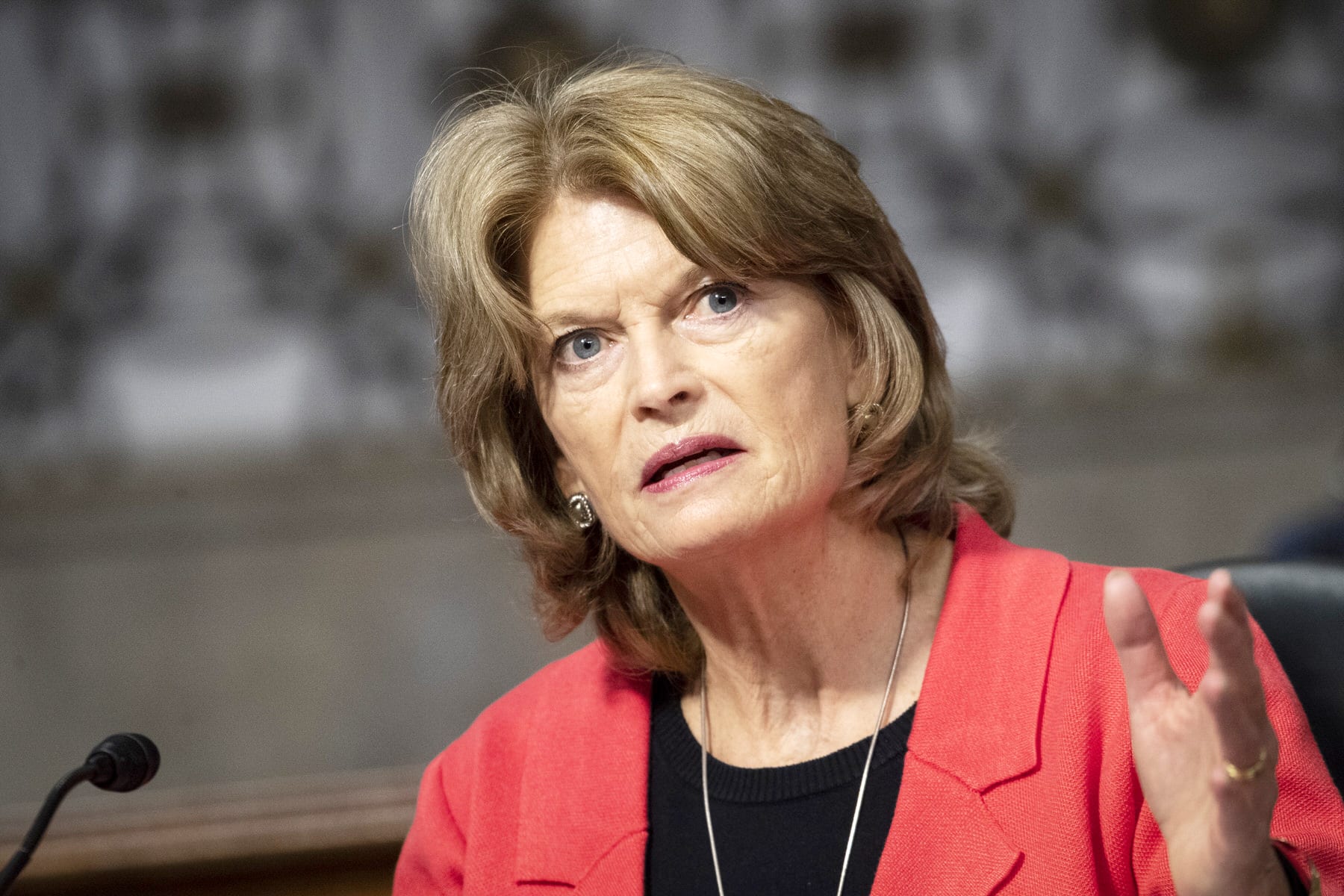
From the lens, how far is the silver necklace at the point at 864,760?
59.3 inches

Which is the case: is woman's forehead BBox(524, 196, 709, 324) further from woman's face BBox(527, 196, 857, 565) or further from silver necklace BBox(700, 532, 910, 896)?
silver necklace BBox(700, 532, 910, 896)

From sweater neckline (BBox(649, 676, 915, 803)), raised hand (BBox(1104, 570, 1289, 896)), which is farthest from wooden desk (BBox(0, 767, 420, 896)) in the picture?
raised hand (BBox(1104, 570, 1289, 896))

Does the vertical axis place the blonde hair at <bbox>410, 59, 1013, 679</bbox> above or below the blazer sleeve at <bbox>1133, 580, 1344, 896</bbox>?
above

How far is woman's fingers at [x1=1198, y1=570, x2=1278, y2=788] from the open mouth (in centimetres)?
60

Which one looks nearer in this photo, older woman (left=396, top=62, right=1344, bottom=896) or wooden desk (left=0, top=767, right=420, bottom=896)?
older woman (left=396, top=62, right=1344, bottom=896)

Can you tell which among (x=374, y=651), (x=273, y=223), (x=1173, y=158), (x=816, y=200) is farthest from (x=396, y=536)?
(x=816, y=200)

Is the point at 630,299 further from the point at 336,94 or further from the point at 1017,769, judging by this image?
the point at 336,94

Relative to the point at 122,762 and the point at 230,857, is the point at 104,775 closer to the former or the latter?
the point at 122,762

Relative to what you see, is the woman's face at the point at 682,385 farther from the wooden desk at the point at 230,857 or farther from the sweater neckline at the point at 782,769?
the wooden desk at the point at 230,857

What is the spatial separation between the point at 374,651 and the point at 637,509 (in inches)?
106

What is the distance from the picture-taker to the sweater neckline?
1.54 m

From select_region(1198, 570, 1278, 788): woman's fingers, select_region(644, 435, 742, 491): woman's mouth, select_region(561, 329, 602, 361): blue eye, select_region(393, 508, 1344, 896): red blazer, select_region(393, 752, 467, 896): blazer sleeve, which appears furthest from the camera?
select_region(393, 752, 467, 896): blazer sleeve

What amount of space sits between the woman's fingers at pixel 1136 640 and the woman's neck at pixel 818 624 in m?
0.49

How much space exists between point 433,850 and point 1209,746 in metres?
1.06
